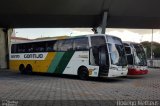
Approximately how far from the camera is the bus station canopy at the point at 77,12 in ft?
100

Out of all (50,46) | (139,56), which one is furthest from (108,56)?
(50,46)

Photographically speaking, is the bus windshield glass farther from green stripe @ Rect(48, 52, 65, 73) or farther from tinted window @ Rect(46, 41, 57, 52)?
tinted window @ Rect(46, 41, 57, 52)

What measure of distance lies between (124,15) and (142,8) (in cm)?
214

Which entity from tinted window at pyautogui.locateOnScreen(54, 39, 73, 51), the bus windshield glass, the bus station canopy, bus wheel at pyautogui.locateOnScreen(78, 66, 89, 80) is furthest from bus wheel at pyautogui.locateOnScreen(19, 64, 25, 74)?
the bus windshield glass

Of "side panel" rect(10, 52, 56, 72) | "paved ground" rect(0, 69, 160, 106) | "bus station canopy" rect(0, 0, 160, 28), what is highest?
"bus station canopy" rect(0, 0, 160, 28)

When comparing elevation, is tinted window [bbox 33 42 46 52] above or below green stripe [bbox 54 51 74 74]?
above

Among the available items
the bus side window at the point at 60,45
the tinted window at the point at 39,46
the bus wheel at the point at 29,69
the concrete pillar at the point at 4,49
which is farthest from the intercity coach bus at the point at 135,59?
the concrete pillar at the point at 4,49

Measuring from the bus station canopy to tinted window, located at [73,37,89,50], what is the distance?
7.58 metres

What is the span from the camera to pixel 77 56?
23.5 metres

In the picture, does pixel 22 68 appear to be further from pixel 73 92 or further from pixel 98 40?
pixel 73 92

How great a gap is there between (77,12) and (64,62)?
9342mm

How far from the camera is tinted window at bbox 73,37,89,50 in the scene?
22.7m

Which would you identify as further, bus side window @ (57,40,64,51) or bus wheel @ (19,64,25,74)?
bus wheel @ (19,64,25,74)

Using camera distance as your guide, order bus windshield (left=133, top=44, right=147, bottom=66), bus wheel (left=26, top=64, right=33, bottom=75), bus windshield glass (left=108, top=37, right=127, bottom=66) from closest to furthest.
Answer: bus windshield glass (left=108, top=37, right=127, bottom=66) → bus windshield (left=133, top=44, right=147, bottom=66) → bus wheel (left=26, top=64, right=33, bottom=75)
